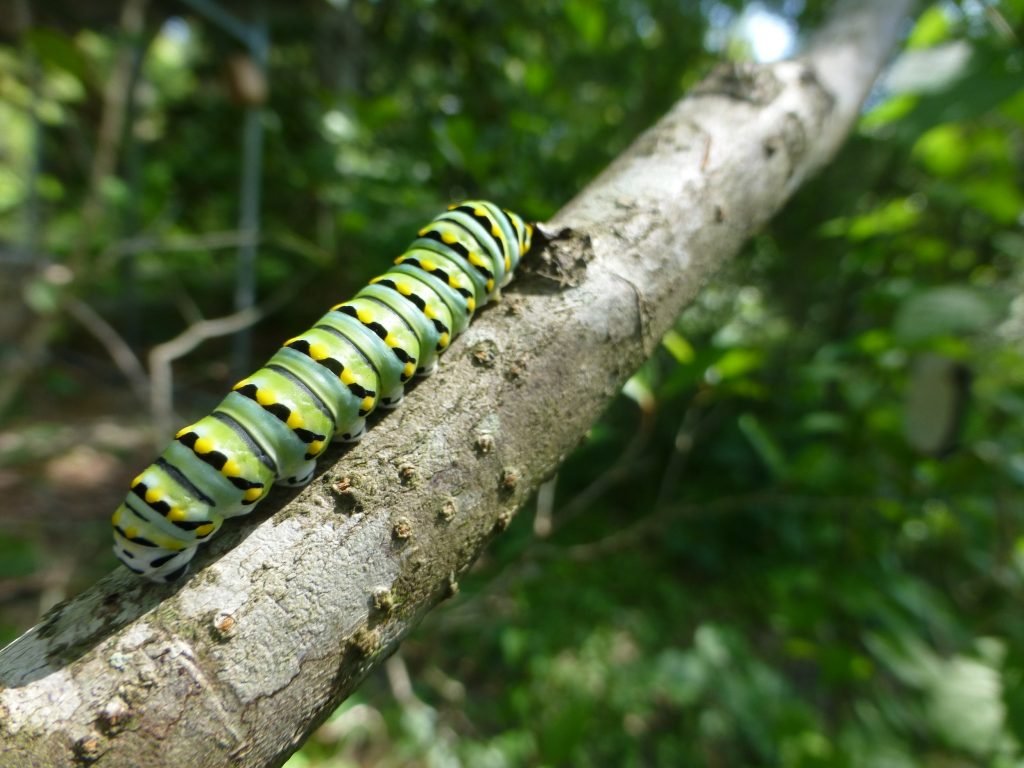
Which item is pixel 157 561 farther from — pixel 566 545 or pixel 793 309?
pixel 793 309

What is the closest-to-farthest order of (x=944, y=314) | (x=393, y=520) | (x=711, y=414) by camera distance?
(x=393, y=520) < (x=944, y=314) < (x=711, y=414)

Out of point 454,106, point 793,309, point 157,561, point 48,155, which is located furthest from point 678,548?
point 48,155

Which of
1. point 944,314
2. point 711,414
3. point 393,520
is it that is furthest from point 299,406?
point 711,414

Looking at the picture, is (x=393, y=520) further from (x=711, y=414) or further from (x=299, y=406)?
(x=711, y=414)

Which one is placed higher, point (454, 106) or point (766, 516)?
point (454, 106)

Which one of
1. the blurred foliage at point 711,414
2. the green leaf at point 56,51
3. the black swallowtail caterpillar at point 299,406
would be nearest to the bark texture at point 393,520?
the black swallowtail caterpillar at point 299,406

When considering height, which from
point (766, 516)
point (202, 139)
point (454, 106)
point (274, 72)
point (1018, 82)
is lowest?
point (766, 516)

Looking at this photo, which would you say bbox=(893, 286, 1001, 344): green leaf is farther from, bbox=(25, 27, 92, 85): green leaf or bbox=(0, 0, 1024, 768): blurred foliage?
bbox=(25, 27, 92, 85): green leaf
